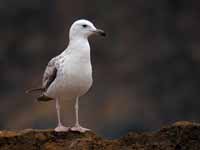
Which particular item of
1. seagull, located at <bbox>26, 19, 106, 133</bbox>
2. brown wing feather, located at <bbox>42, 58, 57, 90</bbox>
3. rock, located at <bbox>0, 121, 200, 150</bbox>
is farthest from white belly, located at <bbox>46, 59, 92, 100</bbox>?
rock, located at <bbox>0, 121, 200, 150</bbox>

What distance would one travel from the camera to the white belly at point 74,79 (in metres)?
10.7

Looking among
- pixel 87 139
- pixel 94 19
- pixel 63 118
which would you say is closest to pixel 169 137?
pixel 87 139

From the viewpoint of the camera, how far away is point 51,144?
10172 millimetres

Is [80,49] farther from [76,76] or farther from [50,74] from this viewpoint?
[50,74]

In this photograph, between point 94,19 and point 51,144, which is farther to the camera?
point 94,19

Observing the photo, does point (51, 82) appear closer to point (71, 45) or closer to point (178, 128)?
point (71, 45)

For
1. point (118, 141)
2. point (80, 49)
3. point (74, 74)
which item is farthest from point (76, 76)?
point (118, 141)

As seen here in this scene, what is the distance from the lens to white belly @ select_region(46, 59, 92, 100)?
1067 centimetres

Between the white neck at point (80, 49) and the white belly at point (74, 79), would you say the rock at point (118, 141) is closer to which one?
the white belly at point (74, 79)

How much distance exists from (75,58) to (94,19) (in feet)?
55.3

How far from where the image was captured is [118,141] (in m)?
10.1

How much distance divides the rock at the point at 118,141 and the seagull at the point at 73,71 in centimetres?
27

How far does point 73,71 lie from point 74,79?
0.08m

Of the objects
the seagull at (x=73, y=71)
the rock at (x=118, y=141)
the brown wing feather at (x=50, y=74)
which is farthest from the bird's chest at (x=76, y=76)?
the rock at (x=118, y=141)
